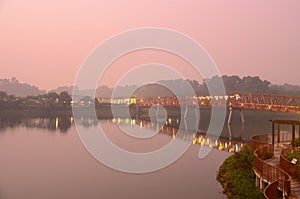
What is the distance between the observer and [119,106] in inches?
6762

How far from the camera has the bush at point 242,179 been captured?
1929cm

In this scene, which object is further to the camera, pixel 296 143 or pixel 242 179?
pixel 296 143

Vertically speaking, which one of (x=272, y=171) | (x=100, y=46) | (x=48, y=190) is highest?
(x=100, y=46)

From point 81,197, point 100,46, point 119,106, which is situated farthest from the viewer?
point 119,106

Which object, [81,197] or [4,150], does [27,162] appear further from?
[81,197]

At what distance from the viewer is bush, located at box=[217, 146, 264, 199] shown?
19292 mm

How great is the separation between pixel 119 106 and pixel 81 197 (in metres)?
149

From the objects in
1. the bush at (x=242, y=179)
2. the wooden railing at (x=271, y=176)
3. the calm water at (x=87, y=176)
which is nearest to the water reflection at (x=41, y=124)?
the calm water at (x=87, y=176)

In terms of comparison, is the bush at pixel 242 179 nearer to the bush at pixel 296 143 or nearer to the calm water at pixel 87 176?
the calm water at pixel 87 176

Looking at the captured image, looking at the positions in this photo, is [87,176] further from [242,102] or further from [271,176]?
[242,102]

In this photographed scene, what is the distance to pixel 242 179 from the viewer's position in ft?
72.8

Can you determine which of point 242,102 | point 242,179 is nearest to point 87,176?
point 242,179

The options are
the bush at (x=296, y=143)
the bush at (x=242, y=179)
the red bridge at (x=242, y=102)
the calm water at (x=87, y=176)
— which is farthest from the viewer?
the red bridge at (x=242, y=102)

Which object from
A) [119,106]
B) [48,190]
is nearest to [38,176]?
[48,190]
